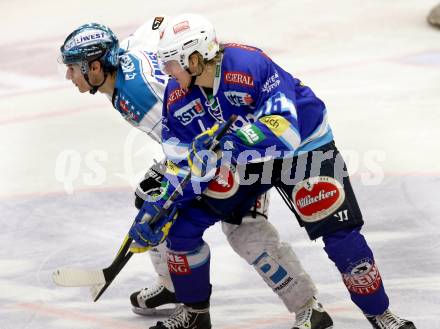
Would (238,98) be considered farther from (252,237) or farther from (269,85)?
(252,237)

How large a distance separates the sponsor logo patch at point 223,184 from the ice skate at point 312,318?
2.31 feet

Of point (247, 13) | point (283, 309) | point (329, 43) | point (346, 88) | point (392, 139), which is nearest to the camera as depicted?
point (283, 309)

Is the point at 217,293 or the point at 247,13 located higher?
the point at 217,293

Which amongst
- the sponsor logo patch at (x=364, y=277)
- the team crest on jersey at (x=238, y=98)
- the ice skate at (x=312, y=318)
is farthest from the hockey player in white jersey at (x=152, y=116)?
the team crest on jersey at (x=238, y=98)

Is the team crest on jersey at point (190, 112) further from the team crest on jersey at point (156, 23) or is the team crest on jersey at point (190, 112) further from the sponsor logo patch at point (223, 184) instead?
the team crest on jersey at point (156, 23)

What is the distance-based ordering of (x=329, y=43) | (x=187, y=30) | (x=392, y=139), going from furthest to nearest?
(x=329, y=43), (x=392, y=139), (x=187, y=30)

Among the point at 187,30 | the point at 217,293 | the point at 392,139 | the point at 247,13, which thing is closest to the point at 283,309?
the point at 217,293

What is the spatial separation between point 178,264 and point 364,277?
0.82m

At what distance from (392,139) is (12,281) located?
2.91 m

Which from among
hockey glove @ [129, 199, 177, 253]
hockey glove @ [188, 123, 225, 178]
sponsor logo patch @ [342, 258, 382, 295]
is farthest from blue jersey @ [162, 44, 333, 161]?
sponsor logo patch @ [342, 258, 382, 295]

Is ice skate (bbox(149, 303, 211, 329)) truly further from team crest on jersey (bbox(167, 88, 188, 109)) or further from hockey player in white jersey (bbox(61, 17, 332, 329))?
team crest on jersey (bbox(167, 88, 188, 109))

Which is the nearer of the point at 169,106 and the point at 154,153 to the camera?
the point at 169,106

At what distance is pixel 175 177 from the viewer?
4383mm

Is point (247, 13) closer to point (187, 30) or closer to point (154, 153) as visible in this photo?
point (154, 153)
